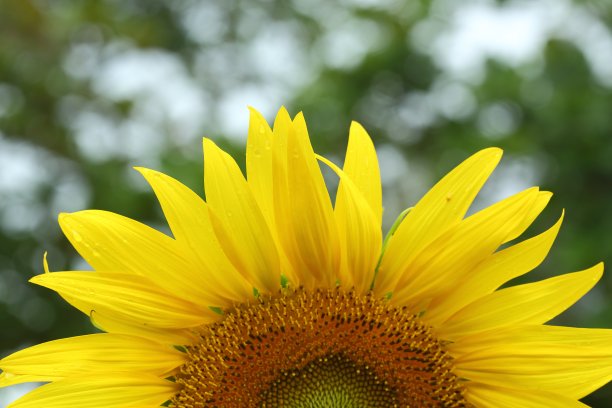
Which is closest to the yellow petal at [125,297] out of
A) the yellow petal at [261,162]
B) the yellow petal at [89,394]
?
the yellow petal at [89,394]

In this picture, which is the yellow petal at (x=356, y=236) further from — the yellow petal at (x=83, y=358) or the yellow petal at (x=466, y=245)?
the yellow petal at (x=83, y=358)

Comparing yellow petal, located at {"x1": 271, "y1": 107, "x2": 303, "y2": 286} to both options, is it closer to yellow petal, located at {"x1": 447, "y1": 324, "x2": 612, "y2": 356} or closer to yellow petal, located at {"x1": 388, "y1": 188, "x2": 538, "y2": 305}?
yellow petal, located at {"x1": 388, "y1": 188, "x2": 538, "y2": 305}

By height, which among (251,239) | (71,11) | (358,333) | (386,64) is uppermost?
(71,11)

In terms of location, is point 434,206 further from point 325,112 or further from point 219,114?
point 219,114

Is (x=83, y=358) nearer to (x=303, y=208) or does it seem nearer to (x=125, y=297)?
(x=125, y=297)

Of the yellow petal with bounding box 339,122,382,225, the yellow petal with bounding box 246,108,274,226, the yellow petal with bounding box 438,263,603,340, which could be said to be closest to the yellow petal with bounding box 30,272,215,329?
the yellow petal with bounding box 246,108,274,226

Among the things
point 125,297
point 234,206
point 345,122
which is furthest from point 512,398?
point 345,122

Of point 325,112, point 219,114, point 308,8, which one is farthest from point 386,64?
point 308,8
